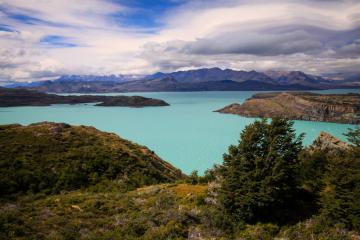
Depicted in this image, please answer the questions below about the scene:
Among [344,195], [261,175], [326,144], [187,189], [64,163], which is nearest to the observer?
[344,195]

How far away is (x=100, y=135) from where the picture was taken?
58.7m

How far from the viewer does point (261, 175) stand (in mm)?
22484

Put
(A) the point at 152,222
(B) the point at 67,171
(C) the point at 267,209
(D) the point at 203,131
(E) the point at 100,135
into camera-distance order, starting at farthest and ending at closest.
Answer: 1. (D) the point at 203,131
2. (E) the point at 100,135
3. (B) the point at 67,171
4. (C) the point at 267,209
5. (A) the point at 152,222

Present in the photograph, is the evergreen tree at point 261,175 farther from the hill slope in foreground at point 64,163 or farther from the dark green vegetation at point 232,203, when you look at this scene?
the hill slope in foreground at point 64,163

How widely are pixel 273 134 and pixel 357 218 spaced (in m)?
8.27

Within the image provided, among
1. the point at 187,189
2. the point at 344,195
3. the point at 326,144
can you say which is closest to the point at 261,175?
the point at 344,195

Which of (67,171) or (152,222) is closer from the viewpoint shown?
(152,222)

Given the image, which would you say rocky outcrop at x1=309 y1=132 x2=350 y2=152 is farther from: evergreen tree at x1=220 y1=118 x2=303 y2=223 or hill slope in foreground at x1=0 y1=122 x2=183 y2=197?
hill slope in foreground at x1=0 y1=122 x2=183 y2=197

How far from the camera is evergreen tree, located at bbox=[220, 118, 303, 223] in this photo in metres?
21.6

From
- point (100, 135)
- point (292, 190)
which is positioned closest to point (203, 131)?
point (100, 135)

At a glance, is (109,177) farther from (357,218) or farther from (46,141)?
(357,218)

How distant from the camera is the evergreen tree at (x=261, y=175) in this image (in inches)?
851

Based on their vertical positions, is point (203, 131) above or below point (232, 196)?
below

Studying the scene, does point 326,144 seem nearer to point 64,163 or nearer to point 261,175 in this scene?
point 261,175
